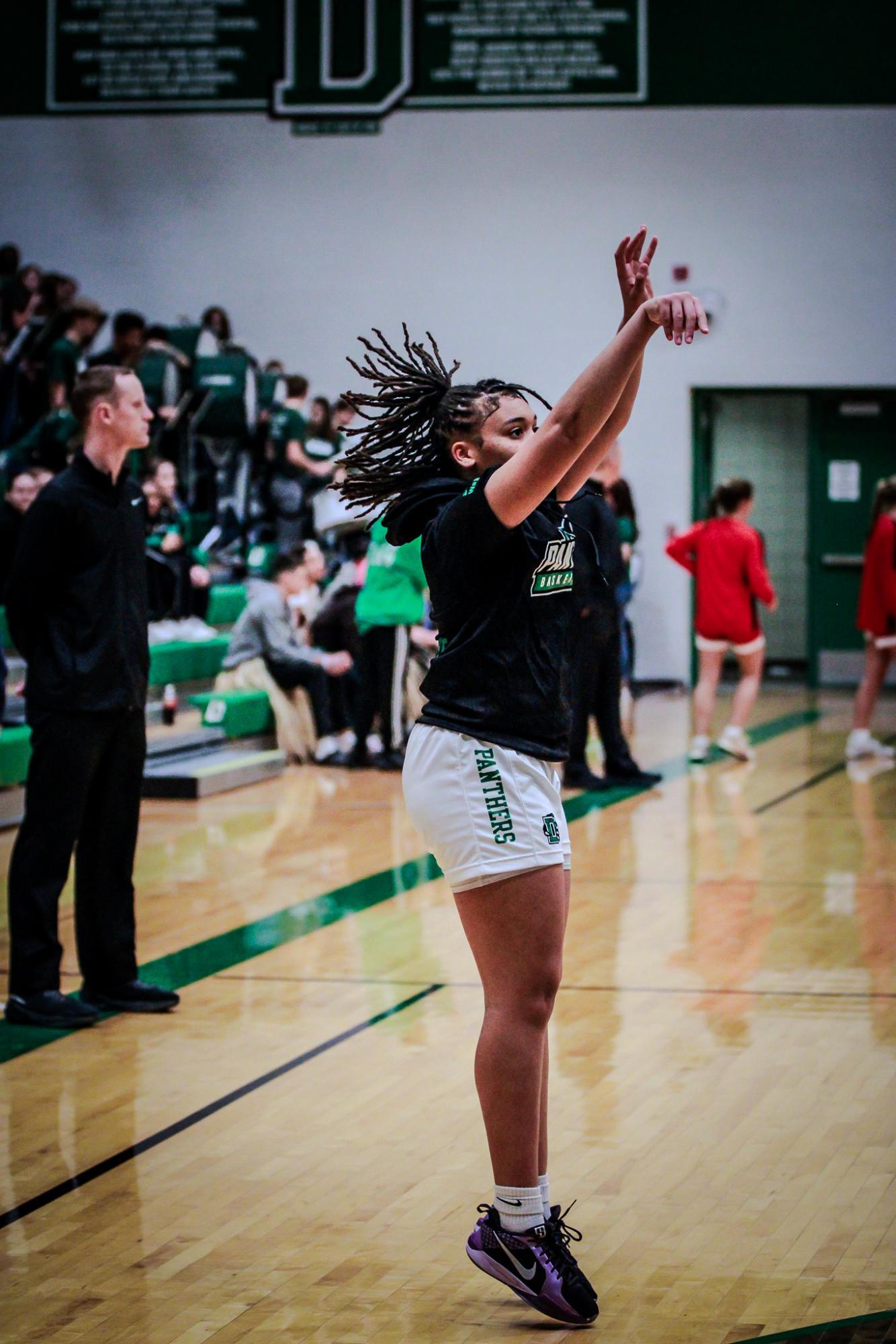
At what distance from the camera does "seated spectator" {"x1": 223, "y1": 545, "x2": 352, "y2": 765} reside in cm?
942

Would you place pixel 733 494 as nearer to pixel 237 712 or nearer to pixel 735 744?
pixel 735 744

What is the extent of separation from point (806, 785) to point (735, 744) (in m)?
0.91

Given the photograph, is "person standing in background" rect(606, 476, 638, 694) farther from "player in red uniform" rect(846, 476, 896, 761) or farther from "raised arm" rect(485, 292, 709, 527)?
"raised arm" rect(485, 292, 709, 527)

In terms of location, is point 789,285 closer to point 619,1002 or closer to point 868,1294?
point 619,1002

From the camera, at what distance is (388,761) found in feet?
30.4

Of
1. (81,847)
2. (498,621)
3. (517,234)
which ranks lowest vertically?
(81,847)

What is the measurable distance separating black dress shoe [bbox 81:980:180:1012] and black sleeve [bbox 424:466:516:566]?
2.30 metres

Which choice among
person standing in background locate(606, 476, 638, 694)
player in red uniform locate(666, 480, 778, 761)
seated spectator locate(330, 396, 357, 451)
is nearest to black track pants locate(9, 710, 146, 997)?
person standing in background locate(606, 476, 638, 694)

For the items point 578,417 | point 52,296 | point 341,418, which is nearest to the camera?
point 578,417

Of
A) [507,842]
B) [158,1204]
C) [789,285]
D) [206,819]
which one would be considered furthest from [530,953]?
[789,285]

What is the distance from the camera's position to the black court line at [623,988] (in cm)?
460

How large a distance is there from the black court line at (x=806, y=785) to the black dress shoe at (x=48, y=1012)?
3.91m

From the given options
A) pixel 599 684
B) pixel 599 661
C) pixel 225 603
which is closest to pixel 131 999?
pixel 599 661

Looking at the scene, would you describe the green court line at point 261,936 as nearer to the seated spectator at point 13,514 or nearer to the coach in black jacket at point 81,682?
the coach in black jacket at point 81,682
